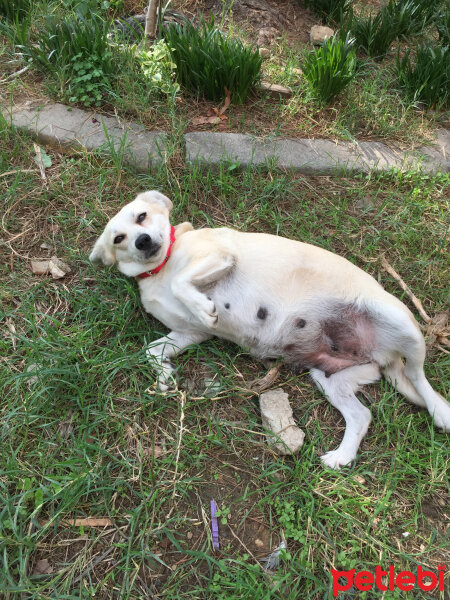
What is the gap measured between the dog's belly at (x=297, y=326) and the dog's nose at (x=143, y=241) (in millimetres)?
448

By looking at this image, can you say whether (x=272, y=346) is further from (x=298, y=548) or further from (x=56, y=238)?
(x=56, y=238)

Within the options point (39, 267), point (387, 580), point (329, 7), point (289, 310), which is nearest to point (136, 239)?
point (39, 267)

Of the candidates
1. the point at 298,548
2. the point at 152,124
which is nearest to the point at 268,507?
the point at 298,548

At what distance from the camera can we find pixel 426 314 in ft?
9.12

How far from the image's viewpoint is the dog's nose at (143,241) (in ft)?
7.93

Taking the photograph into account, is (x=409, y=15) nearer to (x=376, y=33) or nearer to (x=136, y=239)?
(x=376, y=33)

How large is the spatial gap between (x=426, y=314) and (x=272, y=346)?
1.12 meters

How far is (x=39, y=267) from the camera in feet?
9.30

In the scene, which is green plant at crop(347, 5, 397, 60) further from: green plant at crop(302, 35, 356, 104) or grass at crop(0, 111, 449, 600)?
grass at crop(0, 111, 449, 600)

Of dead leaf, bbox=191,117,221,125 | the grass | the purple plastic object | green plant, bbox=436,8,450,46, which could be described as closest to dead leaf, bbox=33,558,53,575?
the grass

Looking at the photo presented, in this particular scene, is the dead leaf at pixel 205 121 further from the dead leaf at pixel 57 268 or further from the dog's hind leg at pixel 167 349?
the dog's hind leg at pixel 167 349

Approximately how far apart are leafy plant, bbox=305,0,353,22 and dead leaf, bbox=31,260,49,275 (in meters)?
3.96

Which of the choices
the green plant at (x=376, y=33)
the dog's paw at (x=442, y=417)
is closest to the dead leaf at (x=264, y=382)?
the dog's paw at (x=442, y=417)

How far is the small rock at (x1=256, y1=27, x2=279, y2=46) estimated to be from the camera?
4305 millimetres
